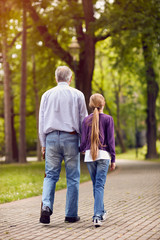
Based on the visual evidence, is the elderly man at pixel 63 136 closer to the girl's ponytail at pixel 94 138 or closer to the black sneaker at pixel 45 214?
the black sneaker at pixel 45 214

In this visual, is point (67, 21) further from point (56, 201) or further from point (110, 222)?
point (110, 222)

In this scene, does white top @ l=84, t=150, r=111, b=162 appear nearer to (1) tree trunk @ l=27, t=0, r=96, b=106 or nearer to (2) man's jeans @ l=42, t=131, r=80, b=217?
(2) man's jeans @ l=42, t=131, r=80, b=217

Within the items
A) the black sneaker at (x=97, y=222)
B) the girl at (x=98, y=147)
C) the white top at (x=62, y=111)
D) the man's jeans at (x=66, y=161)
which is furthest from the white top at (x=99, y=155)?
the black sneaker at (x=97, y=222)

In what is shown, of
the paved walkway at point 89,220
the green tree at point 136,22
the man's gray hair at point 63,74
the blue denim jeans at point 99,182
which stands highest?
the green tree at point 136,22

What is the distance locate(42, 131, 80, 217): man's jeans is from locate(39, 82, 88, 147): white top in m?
0.10

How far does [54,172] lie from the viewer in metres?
5.57

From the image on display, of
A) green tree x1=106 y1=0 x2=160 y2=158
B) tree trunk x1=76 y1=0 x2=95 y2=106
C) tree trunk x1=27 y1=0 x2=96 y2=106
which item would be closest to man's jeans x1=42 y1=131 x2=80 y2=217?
green tree x1=106 y1=0 x2=160 y2=158

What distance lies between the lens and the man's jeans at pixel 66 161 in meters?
5.55

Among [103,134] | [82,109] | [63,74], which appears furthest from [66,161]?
[63,74]

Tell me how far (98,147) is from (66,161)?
49 centimetres

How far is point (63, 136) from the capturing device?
555cm

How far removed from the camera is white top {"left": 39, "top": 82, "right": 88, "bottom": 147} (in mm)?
5566

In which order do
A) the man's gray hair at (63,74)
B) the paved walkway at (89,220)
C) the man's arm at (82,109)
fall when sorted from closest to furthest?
the paved walkway at (89,220) < the man's arm at (82,109) < the man's gray hair at (63,74)

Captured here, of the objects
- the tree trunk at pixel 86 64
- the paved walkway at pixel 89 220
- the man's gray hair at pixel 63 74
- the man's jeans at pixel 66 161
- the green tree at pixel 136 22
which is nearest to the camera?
the paved walkway at pixel 89 220
